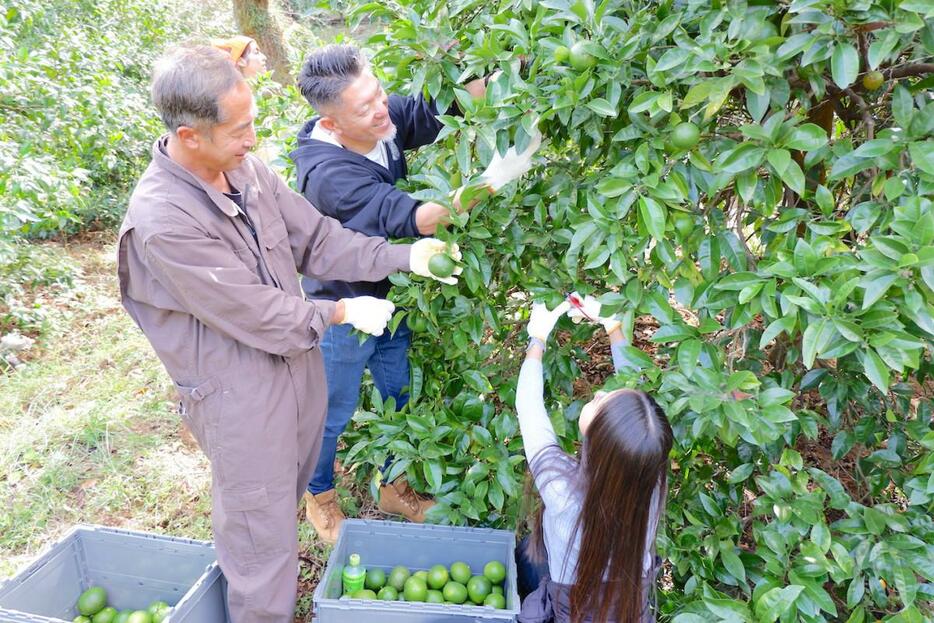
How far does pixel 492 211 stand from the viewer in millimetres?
2020

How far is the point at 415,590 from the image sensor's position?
2.09 metres

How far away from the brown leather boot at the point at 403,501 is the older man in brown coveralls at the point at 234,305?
644 mm

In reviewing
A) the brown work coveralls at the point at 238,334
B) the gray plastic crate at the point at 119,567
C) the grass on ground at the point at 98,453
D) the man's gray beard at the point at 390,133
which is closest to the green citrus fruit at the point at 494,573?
the brown work coveralls at the point at 238,334

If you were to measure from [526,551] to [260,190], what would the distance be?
136 cm

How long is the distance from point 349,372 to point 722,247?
141 cm

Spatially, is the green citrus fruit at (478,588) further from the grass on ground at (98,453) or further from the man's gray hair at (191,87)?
the man's gray hair at (191,87)

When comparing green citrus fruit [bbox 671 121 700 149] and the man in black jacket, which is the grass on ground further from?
green citrus fruit [bbox 671 121 700 149]

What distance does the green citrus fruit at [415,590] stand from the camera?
6.85 feet

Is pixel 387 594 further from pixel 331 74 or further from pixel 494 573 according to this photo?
pixel 331 74

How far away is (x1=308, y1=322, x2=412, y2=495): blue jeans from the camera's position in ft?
8.20

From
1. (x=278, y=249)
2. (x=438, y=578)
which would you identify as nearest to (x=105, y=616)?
(x=438, y=578)

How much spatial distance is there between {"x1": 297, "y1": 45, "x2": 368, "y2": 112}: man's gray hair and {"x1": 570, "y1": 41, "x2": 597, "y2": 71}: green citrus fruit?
893 millimetres

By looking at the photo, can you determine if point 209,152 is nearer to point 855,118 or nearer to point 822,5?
point 822,5

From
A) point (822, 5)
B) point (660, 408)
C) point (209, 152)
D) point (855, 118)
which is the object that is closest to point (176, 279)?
point (209, 152)
